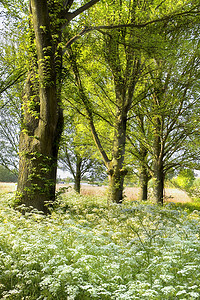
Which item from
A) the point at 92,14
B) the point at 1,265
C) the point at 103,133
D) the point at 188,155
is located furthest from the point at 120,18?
the point at 1,265

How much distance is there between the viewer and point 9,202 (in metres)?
7.13

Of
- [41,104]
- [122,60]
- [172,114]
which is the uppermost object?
[122,60]

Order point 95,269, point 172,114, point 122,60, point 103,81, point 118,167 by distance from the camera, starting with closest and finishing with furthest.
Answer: point 95,269 → point 118,167 → point 122,60 → point 103,81 → point 172,114

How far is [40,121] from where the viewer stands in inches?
274

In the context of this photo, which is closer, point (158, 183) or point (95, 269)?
point (95, 269)

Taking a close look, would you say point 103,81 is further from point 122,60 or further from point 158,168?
point 158,168

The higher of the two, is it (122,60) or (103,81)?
(122,60)

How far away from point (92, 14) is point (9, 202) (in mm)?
7075

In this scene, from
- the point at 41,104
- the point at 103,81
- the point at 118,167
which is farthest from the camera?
the point at 103,81

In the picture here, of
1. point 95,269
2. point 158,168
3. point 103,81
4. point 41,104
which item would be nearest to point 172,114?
point 158,168

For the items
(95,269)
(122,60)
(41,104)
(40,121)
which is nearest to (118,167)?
(40,121)

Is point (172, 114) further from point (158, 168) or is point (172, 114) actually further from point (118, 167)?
point (118, 167)

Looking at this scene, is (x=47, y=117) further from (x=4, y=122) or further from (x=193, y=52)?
(x=4, y=122)

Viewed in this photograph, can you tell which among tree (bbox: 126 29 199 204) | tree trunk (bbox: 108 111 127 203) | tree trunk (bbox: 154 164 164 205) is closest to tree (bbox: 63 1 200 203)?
tree trunk (bbox: 108 111 127 203)
